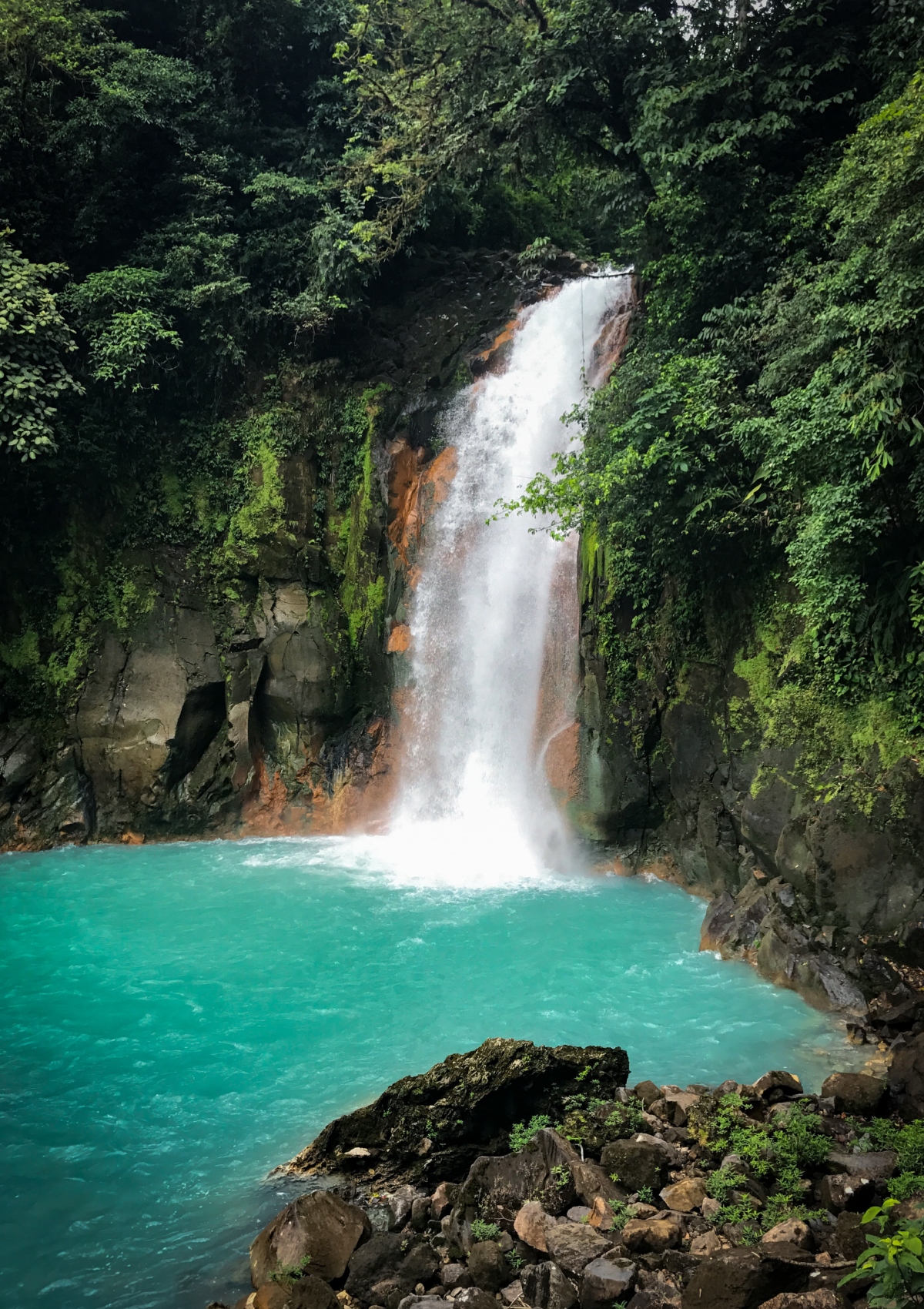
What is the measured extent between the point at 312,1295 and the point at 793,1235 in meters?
2.37

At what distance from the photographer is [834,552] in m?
7.96

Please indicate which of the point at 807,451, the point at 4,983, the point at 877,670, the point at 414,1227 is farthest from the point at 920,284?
the point at 4,983

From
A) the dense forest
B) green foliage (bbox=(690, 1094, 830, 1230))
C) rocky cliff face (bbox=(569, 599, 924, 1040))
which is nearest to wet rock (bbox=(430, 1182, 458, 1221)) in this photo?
green foliage (bbox=(690, 1094, 830, 1230))

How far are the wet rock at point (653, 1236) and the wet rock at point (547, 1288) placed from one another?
41cm

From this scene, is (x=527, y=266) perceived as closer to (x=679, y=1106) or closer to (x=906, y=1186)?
(x=679, y=1106)

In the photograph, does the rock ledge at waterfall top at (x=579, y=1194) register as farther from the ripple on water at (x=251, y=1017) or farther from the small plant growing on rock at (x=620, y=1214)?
the ripple on water at (x=251, y=1017)

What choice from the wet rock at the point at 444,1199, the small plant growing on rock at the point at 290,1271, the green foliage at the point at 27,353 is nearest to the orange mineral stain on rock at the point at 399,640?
the green foliage at the point at 27,353

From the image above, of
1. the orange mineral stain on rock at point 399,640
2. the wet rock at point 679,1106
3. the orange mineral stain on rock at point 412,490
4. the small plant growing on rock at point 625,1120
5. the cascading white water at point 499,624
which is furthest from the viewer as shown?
the orange mineral stain on rock at point 412,490

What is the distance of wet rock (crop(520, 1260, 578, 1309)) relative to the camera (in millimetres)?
3966

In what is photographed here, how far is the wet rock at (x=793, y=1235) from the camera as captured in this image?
4.04m

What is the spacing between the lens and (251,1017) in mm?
7969

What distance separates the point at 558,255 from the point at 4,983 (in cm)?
1717

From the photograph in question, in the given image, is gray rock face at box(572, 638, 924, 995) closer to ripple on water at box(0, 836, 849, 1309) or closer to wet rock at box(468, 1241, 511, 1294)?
ripple on water at box(0, 836, 849, 1309)

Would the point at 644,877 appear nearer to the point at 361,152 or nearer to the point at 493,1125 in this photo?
the point at 493,1125
